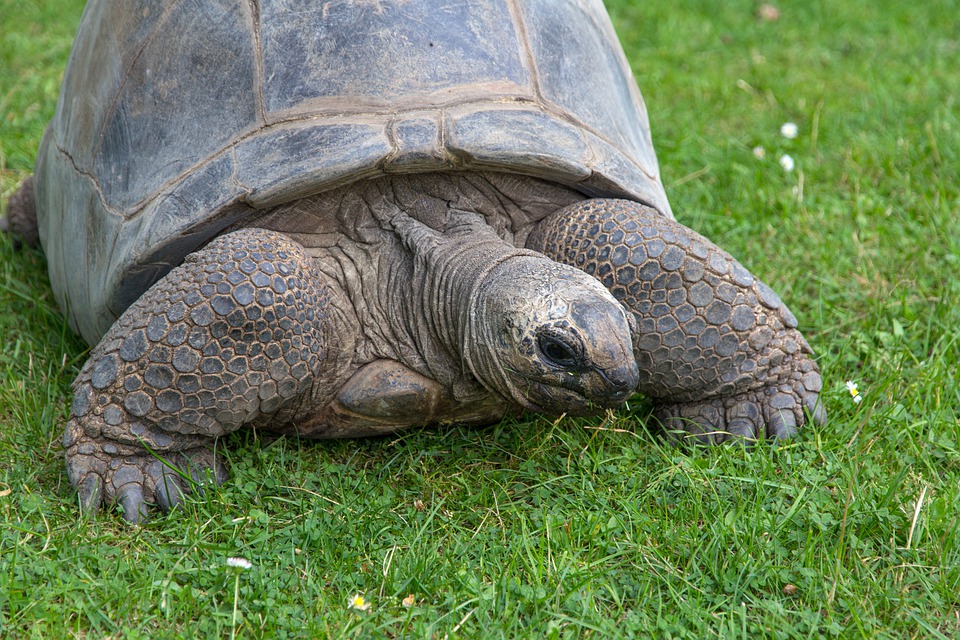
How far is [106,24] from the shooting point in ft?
13.0

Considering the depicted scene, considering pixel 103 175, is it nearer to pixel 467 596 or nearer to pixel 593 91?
pixel 593 91

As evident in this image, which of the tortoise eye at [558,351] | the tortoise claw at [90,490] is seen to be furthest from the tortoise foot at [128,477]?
the tortoise eye at [558,351]

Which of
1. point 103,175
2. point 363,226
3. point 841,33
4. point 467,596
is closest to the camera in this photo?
point 467,596

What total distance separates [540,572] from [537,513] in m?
0.34

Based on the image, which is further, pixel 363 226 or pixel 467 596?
pixel 363 226

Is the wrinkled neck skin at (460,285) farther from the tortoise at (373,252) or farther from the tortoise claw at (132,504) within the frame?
the tortoise claw at (132,504)

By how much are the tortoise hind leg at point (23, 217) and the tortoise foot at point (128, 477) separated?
6.61ft

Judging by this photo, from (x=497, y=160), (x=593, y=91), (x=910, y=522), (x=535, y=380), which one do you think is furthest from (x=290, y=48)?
(x=910, y=522)

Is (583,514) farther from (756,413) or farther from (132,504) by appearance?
(132,504)

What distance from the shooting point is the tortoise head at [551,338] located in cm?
286

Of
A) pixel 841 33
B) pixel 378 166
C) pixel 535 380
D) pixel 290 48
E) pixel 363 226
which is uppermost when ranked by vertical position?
pixel 290 48

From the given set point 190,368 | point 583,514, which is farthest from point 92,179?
point 583,514

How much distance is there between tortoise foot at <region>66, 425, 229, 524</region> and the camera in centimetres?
314

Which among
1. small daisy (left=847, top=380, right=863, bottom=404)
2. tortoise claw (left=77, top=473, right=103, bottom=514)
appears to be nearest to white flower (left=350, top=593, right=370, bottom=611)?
tortoise claw (left=77, top=473, right=103, bottom=514)
